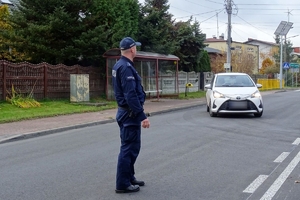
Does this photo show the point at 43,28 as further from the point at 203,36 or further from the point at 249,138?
the point at 203,36

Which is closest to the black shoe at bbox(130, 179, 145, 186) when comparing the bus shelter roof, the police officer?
the police officer

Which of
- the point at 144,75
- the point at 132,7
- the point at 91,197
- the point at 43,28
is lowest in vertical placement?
the point at 91,197

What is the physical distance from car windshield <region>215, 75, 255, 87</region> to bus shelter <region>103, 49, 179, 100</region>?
6.55m

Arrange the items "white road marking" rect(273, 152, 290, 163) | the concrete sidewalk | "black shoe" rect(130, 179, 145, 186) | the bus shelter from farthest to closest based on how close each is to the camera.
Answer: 1. the bus shelter
2. the concrete sidewalk
3. "white road marking" rect(273, 152, 290, 163)
4. "black shoe" rect(130, 179, 145, 186)

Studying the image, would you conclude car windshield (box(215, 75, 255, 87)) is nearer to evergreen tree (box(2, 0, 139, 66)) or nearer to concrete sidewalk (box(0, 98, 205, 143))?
concrete sidewalk (box(0, 98, 205, 143))

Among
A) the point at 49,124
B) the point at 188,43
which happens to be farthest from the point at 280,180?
the point at 188,43

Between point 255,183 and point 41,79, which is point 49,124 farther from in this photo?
point 255,183

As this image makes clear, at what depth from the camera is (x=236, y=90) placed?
16484 mm

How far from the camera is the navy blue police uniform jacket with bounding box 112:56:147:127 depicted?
20.2 ft

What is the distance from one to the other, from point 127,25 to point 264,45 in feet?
267

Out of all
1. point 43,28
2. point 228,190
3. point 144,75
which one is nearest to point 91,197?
point 228,190

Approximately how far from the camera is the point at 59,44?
23.7 metres

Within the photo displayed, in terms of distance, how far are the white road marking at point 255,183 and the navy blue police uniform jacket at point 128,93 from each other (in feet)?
5.70

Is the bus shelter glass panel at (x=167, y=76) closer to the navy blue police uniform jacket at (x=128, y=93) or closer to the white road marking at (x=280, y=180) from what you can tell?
the white road marking at (x=280, y=180)
